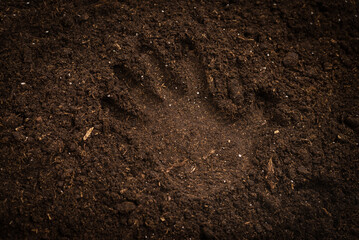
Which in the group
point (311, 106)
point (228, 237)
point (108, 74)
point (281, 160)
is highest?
point (311, 106)

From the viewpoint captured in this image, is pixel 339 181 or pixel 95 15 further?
pixel 95 15

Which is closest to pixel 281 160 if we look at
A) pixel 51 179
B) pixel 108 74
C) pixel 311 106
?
pixel 311 106

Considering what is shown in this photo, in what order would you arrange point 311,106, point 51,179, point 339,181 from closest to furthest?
point 51,179
point 339,181
point 311,106

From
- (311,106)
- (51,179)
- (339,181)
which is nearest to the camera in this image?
(51,179)

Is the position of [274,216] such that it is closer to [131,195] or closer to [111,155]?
[131,195]

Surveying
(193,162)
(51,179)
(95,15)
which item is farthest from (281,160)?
(95,15)

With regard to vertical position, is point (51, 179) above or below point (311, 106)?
below

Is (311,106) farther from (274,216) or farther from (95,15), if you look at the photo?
(95,15)
